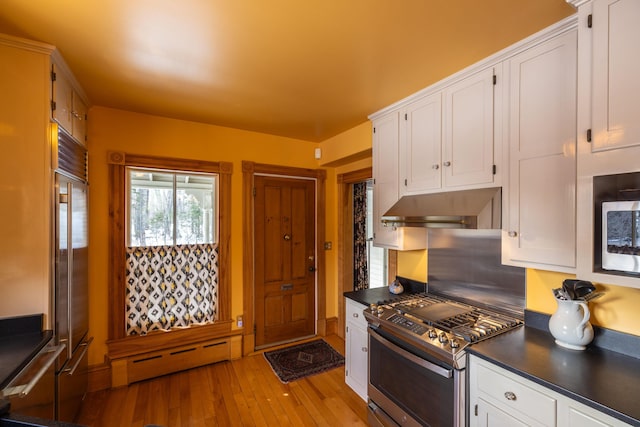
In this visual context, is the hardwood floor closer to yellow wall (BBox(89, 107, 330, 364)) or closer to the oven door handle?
yellow wall (BBox(89, 107, 330, 364))

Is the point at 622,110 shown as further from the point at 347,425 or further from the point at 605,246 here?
the point at 347,425

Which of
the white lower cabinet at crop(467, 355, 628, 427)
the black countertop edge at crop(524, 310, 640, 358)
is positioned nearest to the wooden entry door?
the white lower cabinet at crop(467, 355, 628, 427)

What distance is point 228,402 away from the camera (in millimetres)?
2510

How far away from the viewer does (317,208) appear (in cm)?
384

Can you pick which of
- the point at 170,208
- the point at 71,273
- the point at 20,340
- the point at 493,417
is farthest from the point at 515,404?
the point at 170,208

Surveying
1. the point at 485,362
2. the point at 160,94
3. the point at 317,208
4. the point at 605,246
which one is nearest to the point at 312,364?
the point at 317,208

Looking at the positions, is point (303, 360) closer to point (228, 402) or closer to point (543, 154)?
point (228, 402)

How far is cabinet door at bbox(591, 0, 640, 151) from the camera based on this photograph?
1148 mm

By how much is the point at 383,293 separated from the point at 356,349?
1.81ft

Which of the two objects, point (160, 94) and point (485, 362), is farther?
point (160, 94)

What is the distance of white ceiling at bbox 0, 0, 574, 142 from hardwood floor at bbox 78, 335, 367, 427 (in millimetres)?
2621

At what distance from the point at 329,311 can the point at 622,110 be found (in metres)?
3.46

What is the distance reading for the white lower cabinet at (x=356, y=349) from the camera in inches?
96.7

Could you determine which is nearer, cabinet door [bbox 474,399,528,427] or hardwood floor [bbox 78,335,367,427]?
cabinet door [bbox 474,399,528,427]
